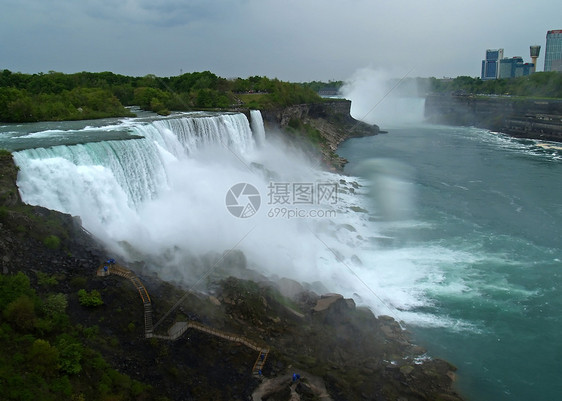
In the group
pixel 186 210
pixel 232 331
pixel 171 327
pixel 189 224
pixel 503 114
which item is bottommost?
pixel 232 331

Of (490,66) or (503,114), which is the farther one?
(490,66)

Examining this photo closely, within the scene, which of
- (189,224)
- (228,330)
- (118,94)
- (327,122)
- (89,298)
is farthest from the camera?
(327,122)

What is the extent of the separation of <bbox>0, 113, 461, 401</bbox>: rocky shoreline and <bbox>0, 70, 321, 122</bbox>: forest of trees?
13798 mm

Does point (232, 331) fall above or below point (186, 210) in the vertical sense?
below

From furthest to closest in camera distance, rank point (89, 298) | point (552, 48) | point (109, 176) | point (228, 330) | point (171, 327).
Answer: point (552, 48) < point (109, 176) < point (228, 330) < point (171, 327) < point (89, 298)

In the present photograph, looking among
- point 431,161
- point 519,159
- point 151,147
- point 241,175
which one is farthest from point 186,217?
point 519,159

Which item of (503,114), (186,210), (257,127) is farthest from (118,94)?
(503,114)

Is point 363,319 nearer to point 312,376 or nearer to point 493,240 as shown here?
point 312,376

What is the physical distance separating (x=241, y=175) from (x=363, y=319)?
44.4 feet

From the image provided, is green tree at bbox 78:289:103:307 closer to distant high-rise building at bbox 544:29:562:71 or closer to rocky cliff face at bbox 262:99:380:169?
rocky cliff face at bbox 262:99:380:169

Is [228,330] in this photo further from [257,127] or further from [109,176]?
[257,127]

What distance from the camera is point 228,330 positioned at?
11.4 meters

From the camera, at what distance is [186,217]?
60.0 feet

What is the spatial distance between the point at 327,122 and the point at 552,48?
11692 centimetres
